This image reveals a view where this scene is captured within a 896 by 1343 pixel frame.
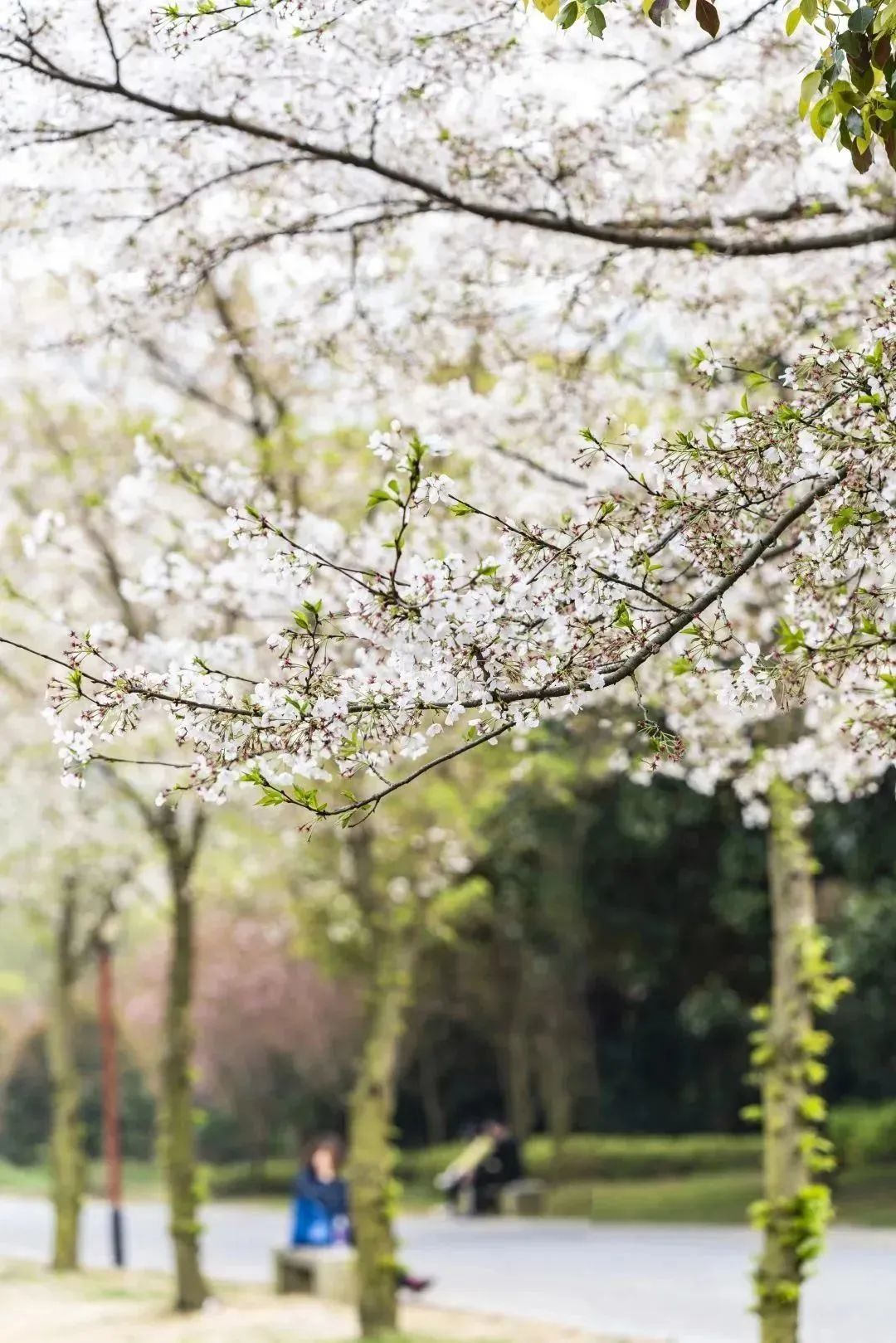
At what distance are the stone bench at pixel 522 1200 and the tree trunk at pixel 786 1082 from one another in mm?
17187

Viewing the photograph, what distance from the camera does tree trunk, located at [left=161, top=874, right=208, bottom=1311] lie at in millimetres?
14039

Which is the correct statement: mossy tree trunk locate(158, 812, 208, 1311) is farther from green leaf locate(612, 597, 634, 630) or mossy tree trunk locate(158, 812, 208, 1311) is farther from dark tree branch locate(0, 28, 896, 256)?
green leaf locate(612, 597, 634, 630)

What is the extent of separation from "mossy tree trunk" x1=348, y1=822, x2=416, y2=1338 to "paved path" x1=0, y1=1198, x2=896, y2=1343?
5.61 ft

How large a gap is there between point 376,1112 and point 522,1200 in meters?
13.9

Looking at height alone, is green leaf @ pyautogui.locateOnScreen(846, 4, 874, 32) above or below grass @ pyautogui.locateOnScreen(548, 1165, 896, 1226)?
above

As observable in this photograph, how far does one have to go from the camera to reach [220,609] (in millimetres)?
10531

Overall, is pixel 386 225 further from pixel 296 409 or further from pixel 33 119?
pixel 296 409

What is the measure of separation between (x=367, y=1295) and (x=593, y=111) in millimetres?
8548

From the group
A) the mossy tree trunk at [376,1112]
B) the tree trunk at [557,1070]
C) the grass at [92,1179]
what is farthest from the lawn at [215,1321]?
the grass at [92,1179]

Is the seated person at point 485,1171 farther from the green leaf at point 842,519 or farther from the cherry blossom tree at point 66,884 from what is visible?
the green leaf at point 842,519

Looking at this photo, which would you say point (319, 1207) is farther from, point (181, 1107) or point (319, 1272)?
point (181, 1107)

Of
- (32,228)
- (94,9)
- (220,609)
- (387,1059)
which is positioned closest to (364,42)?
(94,9)

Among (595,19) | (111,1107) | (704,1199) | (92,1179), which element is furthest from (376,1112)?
(92,1179)

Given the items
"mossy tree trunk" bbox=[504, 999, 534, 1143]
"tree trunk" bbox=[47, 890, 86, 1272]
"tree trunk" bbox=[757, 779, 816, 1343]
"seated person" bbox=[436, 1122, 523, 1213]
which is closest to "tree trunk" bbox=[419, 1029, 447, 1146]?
"mossy tree trunk" bbox=[504, 999, 534, 1143]
